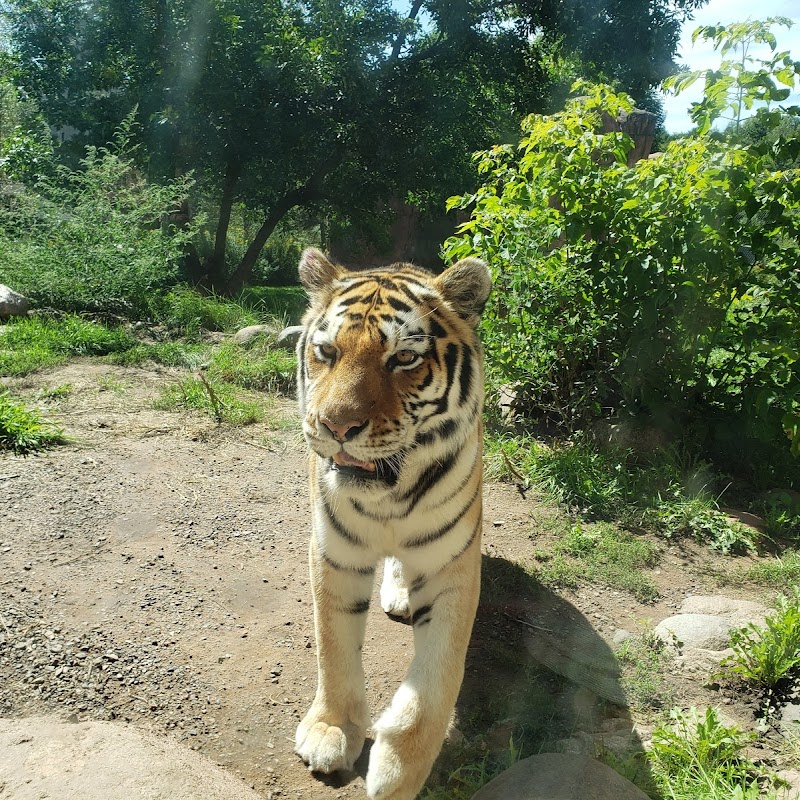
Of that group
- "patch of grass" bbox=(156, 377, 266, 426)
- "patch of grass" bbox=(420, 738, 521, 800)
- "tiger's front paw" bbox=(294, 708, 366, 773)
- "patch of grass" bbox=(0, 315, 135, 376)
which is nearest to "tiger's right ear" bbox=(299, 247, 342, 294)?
"tiger's front paw" bbox=(294, 708, 366, 773)

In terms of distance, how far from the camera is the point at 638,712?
304 cm

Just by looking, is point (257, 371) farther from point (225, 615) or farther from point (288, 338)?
point (225, 615)

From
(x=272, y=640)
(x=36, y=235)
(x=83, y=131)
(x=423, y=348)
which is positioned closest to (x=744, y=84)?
(x=423, y=348)

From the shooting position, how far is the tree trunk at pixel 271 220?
12766 mm

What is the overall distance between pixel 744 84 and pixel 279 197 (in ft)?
32.1

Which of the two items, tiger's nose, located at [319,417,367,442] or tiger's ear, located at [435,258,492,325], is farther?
tiger's ear, located at [435,258,492,325]

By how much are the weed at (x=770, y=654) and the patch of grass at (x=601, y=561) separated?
854 millimetres

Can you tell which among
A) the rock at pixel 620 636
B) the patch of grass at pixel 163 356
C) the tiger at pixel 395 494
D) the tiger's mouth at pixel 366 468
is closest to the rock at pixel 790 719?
the rock at pixel 620 636

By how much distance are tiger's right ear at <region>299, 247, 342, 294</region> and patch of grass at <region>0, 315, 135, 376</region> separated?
490cm

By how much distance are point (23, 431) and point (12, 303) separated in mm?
4254

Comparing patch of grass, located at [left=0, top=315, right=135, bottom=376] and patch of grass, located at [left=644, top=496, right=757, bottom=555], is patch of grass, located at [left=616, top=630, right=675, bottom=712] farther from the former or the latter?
patch of grass, located at [left=0, top=315, right=135, bottom=376]

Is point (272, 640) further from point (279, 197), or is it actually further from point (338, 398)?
point (279, 197)

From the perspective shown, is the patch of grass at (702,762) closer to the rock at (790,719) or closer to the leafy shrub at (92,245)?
the rock at (790,719)

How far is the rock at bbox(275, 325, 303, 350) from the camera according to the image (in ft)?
27.2
